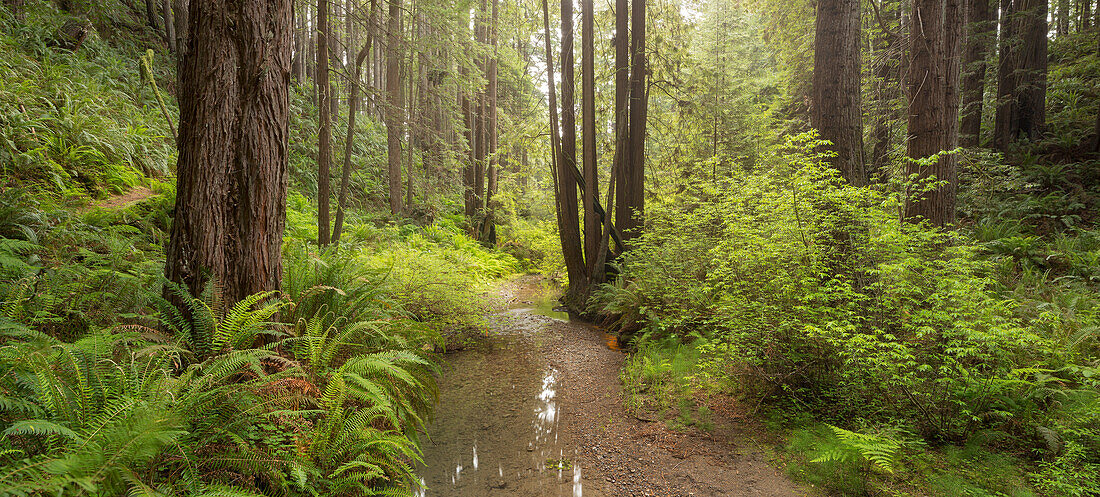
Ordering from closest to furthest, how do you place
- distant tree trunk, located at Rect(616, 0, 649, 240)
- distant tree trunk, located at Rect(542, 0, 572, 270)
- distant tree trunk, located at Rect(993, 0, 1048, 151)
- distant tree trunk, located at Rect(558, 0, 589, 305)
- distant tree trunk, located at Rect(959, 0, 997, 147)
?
distant tree trunk, located at Rect(616, 0, 649, 240), distant tree trunk, located at Rect(542, 0, 572, 270), distant tree trunk, located at Rect(558, 0, 589, 305), distant tree trunk, located at Rect(993, 0, 1048, 151), distant tree trunk, located at Rect(959, 0, 997, 147)

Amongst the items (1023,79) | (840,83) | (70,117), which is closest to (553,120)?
(840,83)

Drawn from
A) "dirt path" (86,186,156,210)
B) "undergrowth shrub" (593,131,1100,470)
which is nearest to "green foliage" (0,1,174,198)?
"dirt path" (86,186,156,210)

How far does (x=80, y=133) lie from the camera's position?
603 centimetres

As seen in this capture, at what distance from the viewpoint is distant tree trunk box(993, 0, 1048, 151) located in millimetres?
9469

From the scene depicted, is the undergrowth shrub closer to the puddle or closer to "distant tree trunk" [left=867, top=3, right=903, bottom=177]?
the puddle

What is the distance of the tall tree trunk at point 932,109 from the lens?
18.7 ft

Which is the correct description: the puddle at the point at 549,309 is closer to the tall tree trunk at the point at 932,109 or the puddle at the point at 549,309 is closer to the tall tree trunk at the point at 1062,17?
the tall tree trunk at the point at 932,109

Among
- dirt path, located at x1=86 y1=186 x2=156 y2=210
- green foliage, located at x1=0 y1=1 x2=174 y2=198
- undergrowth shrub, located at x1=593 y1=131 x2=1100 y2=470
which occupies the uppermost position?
green foliage, located at x1=0 y1=1 x2=174 y2=198

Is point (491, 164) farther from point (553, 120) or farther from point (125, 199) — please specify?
point (125, 199)

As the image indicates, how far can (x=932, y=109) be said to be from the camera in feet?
19.0

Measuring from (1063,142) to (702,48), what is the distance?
29.8 feet

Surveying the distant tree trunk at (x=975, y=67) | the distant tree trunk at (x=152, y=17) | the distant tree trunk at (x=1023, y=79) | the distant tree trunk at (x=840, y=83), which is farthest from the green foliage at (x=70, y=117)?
the distant tree trunk at (x=1023, y=79)

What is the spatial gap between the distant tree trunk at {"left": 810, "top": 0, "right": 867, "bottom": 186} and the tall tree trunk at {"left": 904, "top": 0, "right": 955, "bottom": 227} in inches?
46.7

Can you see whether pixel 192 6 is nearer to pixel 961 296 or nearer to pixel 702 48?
pixel 961 296
